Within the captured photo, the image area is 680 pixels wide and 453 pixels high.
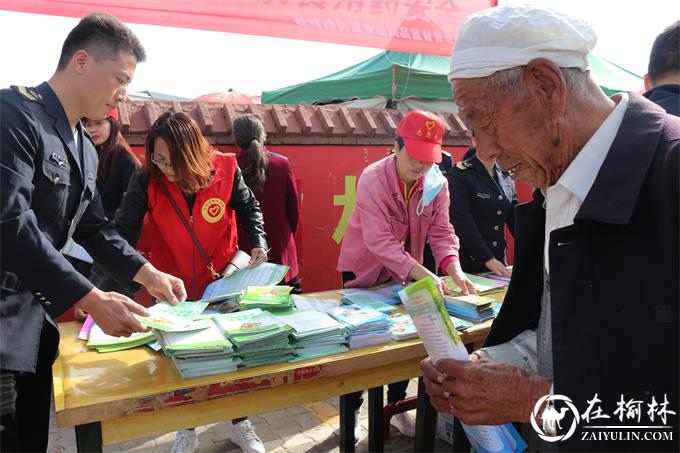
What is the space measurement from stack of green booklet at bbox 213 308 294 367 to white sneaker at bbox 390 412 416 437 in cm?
167

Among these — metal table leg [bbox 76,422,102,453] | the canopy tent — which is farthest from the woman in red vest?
the canopy tent

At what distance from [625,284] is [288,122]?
3.59 metres

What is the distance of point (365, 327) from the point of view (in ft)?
5.76

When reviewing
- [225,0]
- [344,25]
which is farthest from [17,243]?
[344,25]

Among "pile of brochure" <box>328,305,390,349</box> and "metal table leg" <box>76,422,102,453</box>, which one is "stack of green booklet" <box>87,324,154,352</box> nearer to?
"metal table leg" <box>76,422,102,453</box>

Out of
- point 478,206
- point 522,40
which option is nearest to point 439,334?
point 522,40

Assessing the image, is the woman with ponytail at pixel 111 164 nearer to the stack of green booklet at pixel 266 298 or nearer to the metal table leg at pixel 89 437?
the stack of green booklet at pixel 266 298

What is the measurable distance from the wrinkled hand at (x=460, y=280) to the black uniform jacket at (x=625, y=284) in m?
1.29

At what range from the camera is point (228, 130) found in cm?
395

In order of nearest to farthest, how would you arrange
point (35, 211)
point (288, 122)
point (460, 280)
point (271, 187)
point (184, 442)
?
point (35, 211) → point (460, 280) → point (184, 442) → point (271, 187) → point (288, 122)

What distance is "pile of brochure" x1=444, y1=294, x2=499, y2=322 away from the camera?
2033mm

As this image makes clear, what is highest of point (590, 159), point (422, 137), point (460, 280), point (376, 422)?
point (590, 159)

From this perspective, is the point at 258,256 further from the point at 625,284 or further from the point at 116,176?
the point at 625,284

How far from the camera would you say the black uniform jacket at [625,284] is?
92cm
